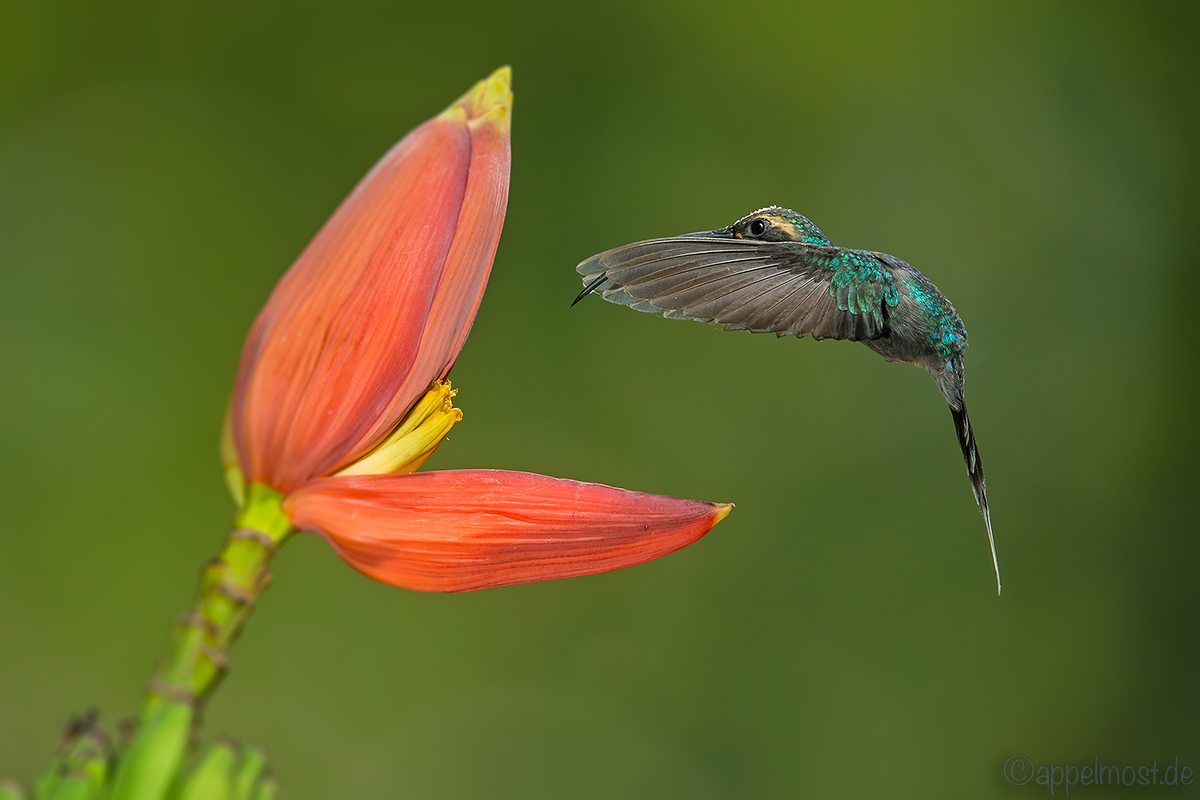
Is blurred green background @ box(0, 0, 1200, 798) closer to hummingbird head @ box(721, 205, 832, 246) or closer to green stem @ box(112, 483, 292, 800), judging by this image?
hummingbird head @ box(721, 205, 832, 246)

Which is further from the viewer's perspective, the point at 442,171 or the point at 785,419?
the point at 785,419

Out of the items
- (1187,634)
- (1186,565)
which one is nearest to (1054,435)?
(1186,565)

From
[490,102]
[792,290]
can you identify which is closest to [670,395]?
[792,290]

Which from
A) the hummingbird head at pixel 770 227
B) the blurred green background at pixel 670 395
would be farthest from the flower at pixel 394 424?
the blurred green background at pixel 670 395

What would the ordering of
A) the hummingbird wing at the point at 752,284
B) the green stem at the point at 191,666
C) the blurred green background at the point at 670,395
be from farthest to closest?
the blurred green background at the point at 670,395, the hummingbird wing at the point at 752,284, the green stem at the point at 191,666

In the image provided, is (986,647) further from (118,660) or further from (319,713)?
(118,660)

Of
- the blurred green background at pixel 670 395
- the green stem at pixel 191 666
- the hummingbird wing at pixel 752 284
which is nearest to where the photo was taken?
the green stem at pixel 191 666

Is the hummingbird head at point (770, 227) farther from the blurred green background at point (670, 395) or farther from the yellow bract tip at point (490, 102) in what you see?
the blurred green background at point (670, 395)
